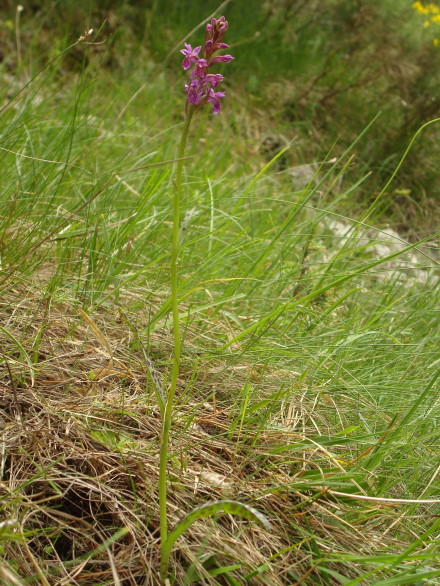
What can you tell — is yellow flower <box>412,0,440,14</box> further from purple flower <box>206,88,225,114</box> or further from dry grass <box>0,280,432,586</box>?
purple flower <box>206,88,225,114</box>

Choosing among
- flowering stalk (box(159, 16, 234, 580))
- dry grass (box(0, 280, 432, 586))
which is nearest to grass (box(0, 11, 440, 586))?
dry grass (box(0, 280, 432, 586))

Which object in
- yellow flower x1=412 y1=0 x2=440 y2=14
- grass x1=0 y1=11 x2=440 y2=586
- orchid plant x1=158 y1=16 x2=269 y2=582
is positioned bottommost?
yellow flower x1=412 y1=0 x2=440 y2=14

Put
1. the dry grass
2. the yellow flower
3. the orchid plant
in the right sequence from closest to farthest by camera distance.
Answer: the orchid plant, the dry grass, the yellow flower

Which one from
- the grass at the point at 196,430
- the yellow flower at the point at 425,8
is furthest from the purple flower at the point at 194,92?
the yellow flower at the point at 425,8

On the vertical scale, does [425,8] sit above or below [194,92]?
below

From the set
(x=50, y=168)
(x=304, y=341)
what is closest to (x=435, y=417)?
(x=304, y=341)

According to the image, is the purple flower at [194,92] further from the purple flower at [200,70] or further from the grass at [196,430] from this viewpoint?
the grass at [196,430]

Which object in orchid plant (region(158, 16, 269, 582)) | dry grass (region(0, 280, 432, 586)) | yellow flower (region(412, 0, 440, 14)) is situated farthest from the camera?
yellow flower (region(412, 0, 440, 14))

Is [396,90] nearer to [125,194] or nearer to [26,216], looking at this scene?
[125,194]

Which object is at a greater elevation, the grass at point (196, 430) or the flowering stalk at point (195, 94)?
the flowering stalk at point (195, 94)

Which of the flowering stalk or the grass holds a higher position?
the flowering stalk

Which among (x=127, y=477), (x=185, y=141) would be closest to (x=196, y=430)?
(x=127, y=477)

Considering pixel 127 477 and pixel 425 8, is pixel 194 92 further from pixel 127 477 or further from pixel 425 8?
pixel 425 8

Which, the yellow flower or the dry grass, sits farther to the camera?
the yellow flower
